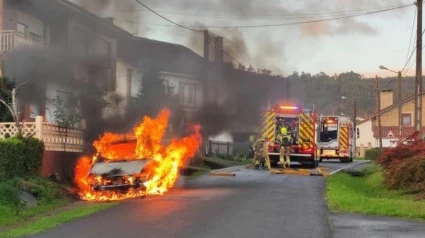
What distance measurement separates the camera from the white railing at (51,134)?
55.5 ft

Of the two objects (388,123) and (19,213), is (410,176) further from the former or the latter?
(388,123)

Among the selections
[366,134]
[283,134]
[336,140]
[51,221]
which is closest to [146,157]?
[51,221]

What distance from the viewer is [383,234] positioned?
9070 millimetres

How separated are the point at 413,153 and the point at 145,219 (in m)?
10.4

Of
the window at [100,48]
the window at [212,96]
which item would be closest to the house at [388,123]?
the window at [212,96]

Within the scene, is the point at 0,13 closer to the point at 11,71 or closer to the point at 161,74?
the point at 11,71

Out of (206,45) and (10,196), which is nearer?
(10,196)

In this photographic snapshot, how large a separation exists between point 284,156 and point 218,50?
5.41 meters

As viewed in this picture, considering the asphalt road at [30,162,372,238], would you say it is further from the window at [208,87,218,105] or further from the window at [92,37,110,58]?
the window at [208,87,218,105]

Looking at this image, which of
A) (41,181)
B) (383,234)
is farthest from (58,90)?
(383,234)

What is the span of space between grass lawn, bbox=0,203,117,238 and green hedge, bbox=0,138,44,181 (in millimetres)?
2166

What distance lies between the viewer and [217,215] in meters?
11.1

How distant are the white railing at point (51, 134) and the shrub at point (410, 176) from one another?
1000 cm

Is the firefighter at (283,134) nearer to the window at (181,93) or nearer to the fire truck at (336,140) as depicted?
the window at (181,93)
